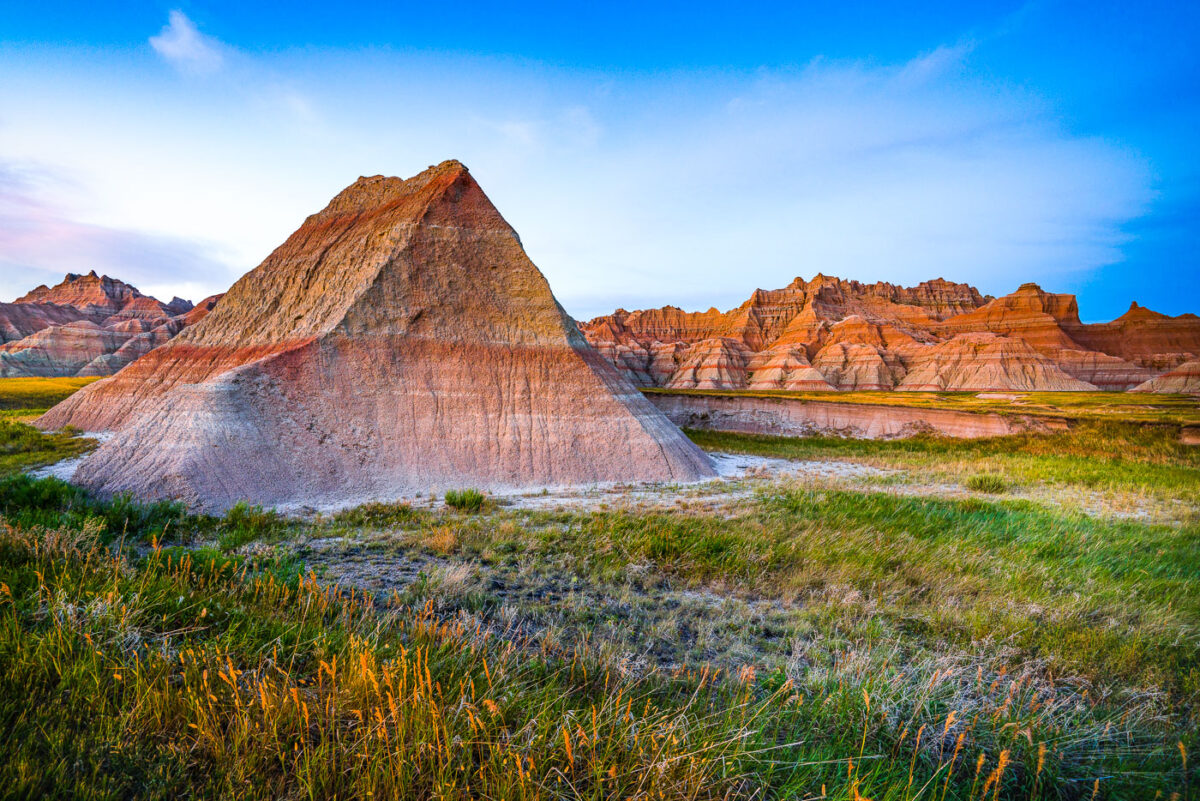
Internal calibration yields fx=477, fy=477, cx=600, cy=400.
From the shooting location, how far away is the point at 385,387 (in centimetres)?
1681

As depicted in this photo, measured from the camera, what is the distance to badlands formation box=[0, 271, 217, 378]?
61469mm

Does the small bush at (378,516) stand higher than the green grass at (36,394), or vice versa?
the green grass at (36,394)

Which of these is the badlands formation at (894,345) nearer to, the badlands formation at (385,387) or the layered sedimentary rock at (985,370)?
the layered sedimentary rock at (985,370)

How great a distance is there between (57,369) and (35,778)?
9582cm

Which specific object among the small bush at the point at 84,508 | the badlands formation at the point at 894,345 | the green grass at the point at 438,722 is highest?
the badlands formation at the point at 894,345

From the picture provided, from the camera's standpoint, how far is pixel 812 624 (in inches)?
202

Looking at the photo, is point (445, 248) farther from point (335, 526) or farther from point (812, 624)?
point (812, 624)

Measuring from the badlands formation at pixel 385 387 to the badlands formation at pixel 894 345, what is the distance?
29.6 m

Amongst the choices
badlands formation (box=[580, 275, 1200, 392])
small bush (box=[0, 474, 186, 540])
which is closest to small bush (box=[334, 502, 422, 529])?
small bush (box=[0, 474, 186, 540])

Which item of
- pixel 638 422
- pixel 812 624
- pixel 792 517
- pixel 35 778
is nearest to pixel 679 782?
pixel 35 778

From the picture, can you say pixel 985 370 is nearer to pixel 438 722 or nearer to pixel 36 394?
pixel 438 722

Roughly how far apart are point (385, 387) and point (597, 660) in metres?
15.4

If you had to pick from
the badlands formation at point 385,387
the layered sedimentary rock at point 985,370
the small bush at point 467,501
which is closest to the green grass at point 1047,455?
the badlands formation at point 385,387

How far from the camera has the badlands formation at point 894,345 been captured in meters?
70.6
